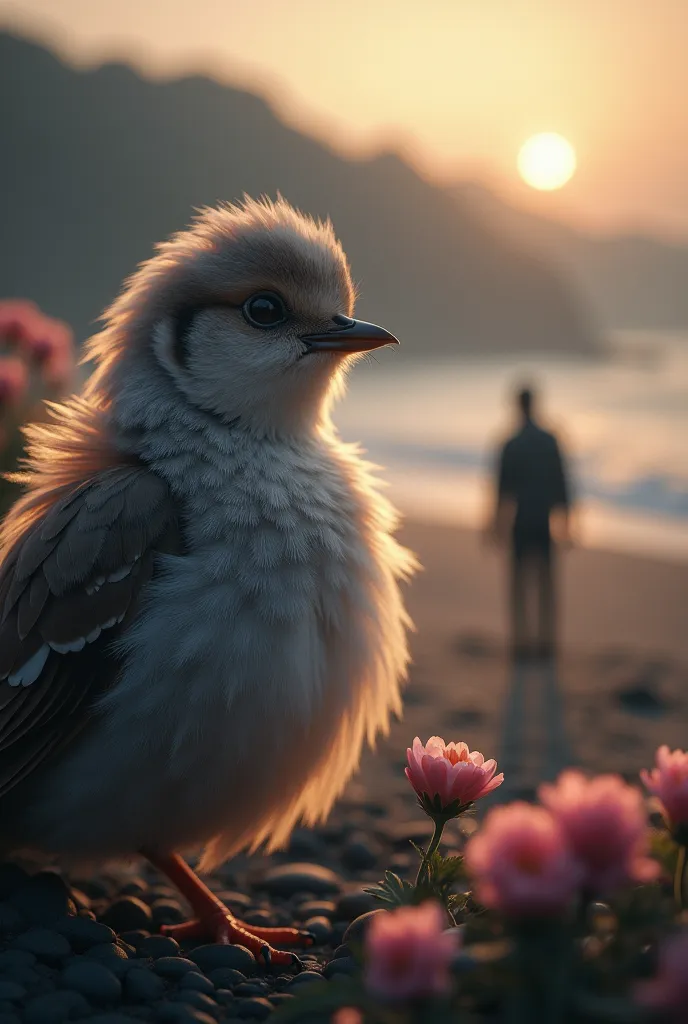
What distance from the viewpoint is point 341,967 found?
2.97 metres

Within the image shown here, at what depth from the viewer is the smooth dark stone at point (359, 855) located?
4.61 m

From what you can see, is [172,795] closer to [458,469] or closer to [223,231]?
[223,231]

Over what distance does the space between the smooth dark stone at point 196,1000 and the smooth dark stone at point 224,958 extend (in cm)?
35

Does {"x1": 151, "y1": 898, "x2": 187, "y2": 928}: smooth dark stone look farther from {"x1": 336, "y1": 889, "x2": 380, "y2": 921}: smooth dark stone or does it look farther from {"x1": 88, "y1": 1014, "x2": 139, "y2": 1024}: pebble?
{"x1": 88, "y1": 1014, "x2": 139, "y2": 1024}: pebble

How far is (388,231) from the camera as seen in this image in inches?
2340

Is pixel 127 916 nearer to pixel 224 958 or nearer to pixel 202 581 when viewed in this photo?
pixel 224 958

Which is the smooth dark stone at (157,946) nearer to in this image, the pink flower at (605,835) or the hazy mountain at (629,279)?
the pink flower at (605,835)

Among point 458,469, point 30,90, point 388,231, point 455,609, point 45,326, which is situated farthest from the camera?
point 30,90

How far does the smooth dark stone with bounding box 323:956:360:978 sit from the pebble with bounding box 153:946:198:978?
1.22 feet

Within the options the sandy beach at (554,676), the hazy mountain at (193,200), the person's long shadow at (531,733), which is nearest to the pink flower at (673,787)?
the sandy beach at (554,676)

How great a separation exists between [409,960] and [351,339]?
254 cm

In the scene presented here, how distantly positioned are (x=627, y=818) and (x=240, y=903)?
9.32ft

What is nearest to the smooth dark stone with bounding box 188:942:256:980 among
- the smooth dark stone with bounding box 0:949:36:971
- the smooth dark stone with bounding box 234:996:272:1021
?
the smooth dark stone with bounding box 234:996:272:1021

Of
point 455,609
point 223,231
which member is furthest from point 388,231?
point 223,231
